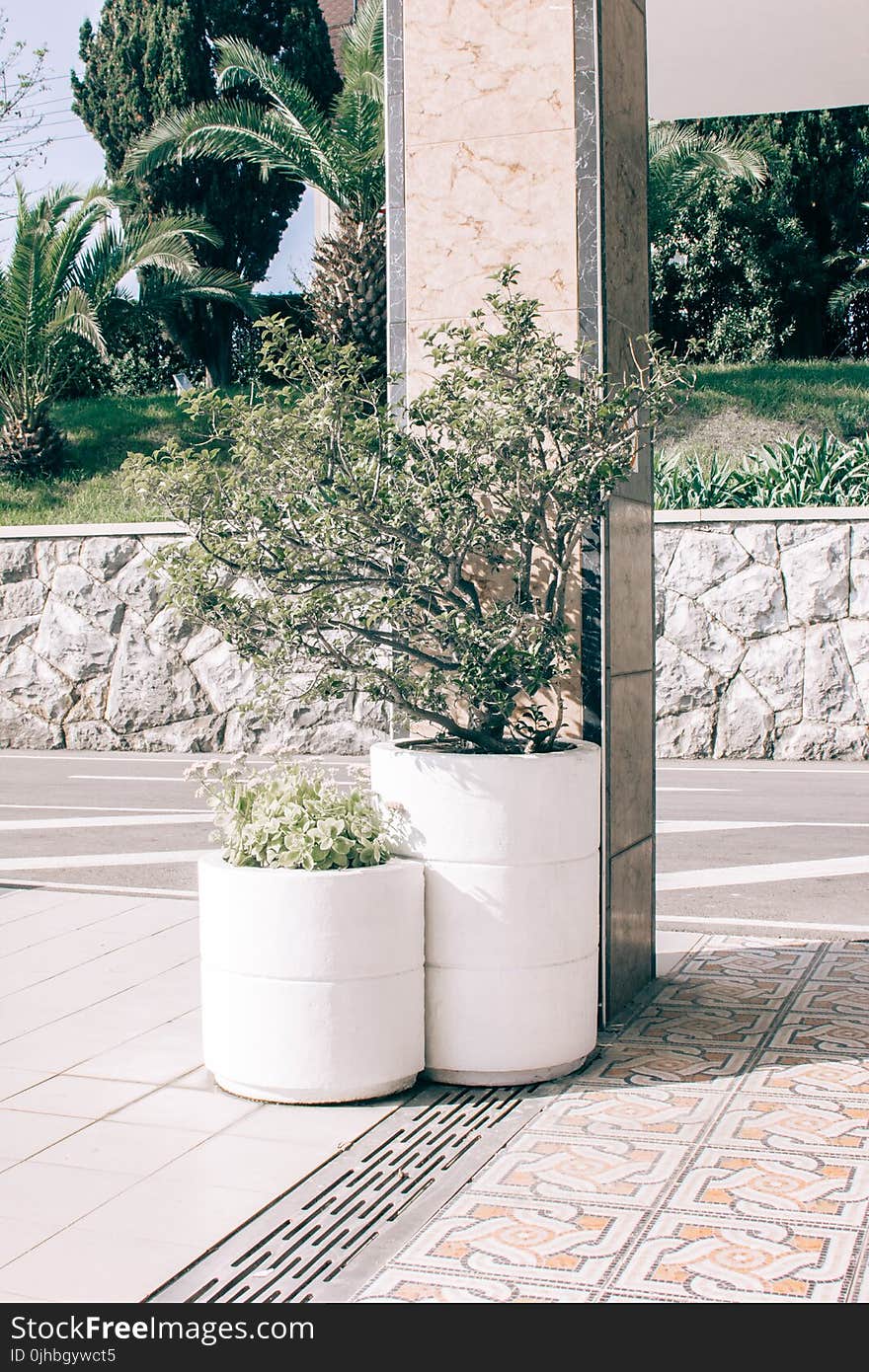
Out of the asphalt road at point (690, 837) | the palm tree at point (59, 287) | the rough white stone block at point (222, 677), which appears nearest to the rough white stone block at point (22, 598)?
the rough white stone block at point (222, 677)

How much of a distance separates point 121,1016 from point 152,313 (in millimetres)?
18134

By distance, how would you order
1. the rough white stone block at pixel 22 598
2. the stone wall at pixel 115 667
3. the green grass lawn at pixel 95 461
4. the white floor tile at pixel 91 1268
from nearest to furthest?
the white floor tile at pixel 91 1268 → the stone wall at pixel 115 667 → the rough white stone block at pixel 22 598 → the green grass lawn at pixel 95 461

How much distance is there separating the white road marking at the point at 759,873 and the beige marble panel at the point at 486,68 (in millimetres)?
3985

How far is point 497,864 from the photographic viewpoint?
4.42 m

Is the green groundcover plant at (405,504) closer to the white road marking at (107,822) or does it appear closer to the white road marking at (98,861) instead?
the white road marking at (98,861)

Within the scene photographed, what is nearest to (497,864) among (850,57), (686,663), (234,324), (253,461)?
(253,461)

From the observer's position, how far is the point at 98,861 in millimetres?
8477

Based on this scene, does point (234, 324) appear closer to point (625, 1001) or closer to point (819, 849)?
point (819, 849)

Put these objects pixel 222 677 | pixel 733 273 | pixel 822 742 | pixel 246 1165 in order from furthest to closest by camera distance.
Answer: pixel 733 273 → pixel 222 677 → pixel 822 742 → pixel 246 1165

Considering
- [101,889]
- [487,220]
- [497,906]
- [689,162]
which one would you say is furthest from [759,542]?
[497,906]

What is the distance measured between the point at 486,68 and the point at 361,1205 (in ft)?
13.0

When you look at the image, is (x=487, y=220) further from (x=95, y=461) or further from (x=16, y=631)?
(x=95, y=461)

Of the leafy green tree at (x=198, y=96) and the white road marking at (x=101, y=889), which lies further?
the leafy green tree at (x=198, y=96)

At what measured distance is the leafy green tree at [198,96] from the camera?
22828 mm
